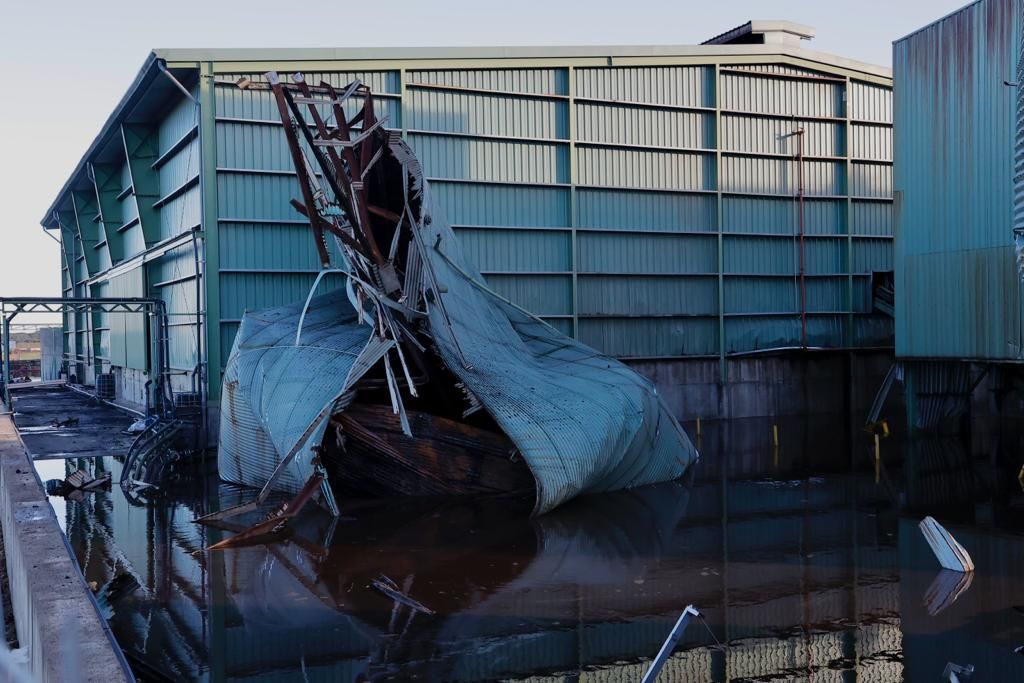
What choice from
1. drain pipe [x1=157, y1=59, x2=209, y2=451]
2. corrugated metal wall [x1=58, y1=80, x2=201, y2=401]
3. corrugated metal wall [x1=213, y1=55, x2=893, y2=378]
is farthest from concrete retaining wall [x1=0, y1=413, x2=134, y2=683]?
corrugated metal wall [x1=58, y1=80, x2=201, y2=401]

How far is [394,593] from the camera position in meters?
11.0

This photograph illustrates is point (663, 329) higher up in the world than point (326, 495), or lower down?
higher up

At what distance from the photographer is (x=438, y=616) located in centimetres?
1025

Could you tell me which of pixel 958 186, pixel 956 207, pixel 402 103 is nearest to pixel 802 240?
pixel 956 207

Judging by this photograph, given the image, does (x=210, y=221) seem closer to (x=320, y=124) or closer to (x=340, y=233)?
(x=340, y=233)

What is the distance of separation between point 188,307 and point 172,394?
2225 millimetres

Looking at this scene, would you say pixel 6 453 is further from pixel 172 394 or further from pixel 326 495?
pixel 172 394

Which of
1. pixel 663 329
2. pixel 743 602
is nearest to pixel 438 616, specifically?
pixel 743 602

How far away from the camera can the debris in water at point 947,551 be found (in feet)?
38.6

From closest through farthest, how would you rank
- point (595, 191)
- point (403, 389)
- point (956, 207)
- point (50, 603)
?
point (50, 603), point (403, 389), point (956, 207), point (595, 191)

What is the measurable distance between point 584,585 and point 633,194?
17.5 metres

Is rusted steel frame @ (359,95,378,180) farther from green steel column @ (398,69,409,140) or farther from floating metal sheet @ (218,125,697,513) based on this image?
green steel column @ (398,69,409,140)

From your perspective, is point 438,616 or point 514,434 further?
point 514,434

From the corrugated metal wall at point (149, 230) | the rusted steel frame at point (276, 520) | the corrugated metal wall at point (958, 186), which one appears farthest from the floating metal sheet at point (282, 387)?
the corrugated metal wall at point (958, 186)
